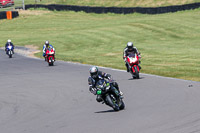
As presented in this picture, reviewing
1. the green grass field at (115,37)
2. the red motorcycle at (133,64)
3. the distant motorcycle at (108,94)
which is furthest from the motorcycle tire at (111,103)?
the green grass field at (115,37)

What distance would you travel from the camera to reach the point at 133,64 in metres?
18.3

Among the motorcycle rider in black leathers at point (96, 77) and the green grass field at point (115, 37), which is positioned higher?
the motorcycle rider in black leathers at point (96, 77)

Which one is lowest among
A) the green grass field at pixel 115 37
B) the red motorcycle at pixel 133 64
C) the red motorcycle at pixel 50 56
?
the green grass field at pixel 115 37

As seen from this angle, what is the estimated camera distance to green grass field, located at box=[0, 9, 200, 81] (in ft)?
83.6

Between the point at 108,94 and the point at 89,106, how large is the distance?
4.06 ft

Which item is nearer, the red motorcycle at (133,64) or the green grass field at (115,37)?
the red motorcycle at (133,64)

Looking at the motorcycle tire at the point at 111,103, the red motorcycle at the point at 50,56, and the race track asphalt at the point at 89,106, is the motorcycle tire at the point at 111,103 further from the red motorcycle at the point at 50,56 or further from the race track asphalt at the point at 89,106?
the red motorcycle at the point at 50,56

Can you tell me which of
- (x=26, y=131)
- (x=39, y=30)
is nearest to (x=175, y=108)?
(x=26, y=131)

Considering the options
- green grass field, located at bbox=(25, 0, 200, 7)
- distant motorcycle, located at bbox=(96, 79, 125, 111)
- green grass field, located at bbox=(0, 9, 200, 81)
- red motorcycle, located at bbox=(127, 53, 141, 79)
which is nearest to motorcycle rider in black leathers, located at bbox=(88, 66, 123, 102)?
distant motorcycle, located at bbox=(96, 79, 125, 111)

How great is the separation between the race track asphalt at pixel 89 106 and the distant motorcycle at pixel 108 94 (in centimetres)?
21

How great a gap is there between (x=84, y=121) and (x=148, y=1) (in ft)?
190

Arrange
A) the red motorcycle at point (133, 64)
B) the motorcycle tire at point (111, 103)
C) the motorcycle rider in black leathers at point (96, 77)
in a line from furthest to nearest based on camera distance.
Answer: the red motorcycle at point (133, 64) → the motorcycle rider in black leathers at point (96, 77) → the motorcycle tire at point (111, 103)

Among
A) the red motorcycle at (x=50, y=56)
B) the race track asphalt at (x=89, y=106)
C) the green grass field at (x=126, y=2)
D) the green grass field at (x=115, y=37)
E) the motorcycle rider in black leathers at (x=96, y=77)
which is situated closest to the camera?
the race track asphalt at (x=89, y=106)

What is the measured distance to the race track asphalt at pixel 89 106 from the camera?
32.3 ft
